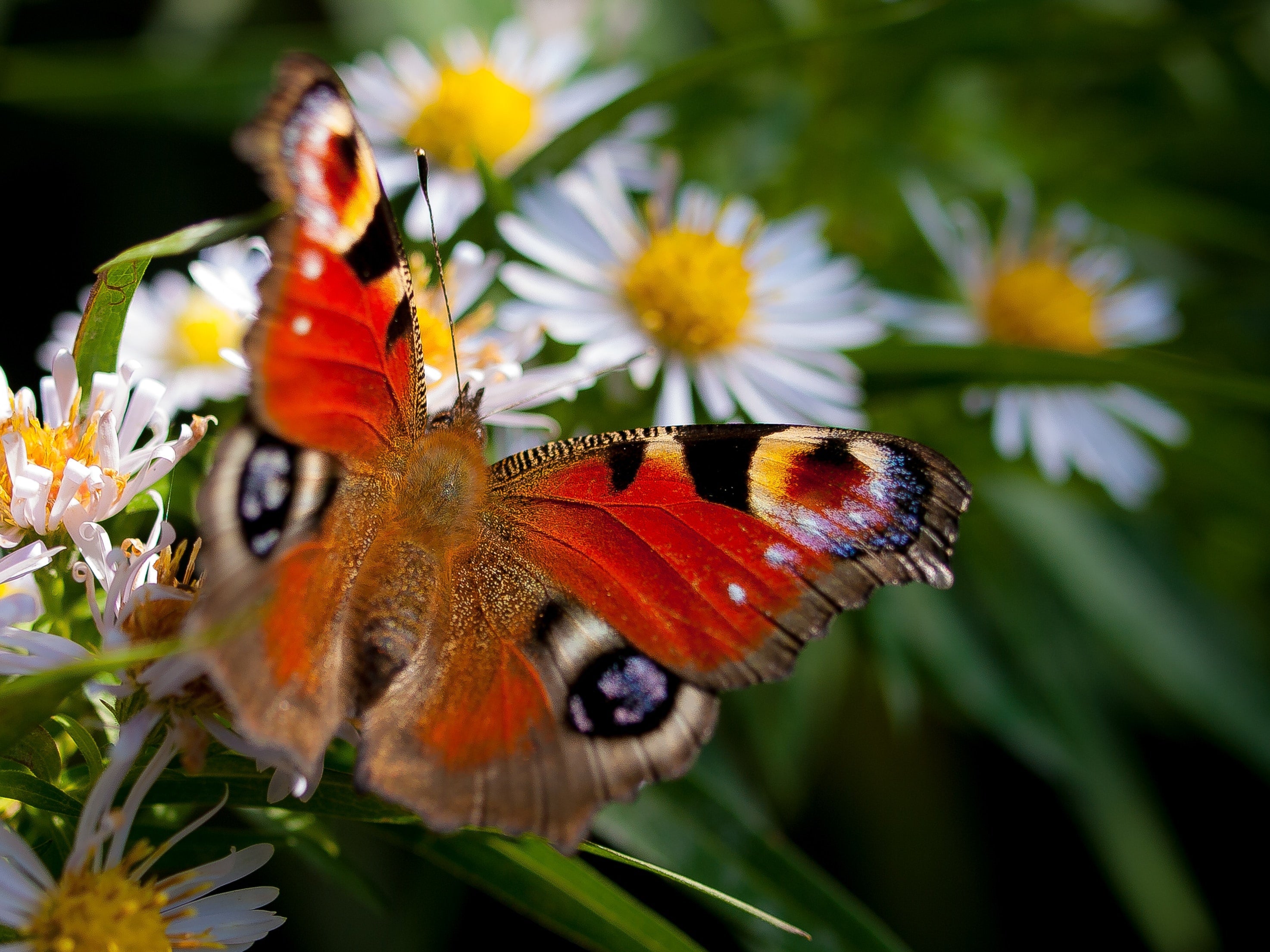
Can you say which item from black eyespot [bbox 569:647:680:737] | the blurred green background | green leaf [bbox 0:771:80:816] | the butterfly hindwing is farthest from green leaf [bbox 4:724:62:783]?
the blurred green background

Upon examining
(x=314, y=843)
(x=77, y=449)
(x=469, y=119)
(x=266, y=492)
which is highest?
(x=469, y=119)

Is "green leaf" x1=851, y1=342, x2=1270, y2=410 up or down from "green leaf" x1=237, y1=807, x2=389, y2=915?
up

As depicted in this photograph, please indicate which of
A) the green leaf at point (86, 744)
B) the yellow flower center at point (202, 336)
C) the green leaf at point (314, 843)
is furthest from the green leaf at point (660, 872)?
the yellow flower center at point (202, 336)

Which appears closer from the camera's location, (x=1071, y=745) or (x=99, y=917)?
(x=99, y=917)

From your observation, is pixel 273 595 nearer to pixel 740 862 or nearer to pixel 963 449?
pixel 740 862

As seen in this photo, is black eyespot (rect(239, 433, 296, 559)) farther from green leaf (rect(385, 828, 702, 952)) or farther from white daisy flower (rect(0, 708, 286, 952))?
green leaf (rect(385, 828, 702, 952))

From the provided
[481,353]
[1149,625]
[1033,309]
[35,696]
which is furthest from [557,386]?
[1149,625]
